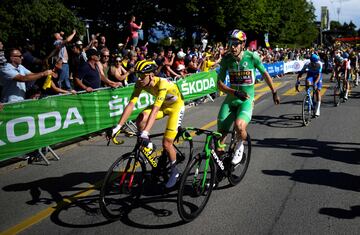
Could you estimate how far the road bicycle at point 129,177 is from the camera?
185 inches

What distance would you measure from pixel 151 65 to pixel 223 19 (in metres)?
32.3

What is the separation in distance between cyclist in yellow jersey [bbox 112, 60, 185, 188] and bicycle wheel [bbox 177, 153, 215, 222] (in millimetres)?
376

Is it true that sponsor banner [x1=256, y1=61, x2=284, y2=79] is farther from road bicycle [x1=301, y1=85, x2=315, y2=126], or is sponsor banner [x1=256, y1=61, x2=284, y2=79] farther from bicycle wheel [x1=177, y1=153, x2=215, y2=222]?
bicycle wheel [x1=177, y1=153, x2=215, y2=222]

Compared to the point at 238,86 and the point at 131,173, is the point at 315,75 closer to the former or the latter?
the point at 238,86

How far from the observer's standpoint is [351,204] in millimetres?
5152

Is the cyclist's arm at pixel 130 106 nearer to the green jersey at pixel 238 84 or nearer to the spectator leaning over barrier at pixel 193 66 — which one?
the green jersey at pixel 238 84

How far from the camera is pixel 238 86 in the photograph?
620cm

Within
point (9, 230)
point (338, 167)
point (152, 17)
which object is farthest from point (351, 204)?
point (152, 17)

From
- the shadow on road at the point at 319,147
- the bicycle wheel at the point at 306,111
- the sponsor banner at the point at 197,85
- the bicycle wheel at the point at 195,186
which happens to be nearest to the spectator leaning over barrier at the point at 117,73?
the sponsor banner at the point at 197,85

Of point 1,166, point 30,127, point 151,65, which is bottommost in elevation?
point 1,166

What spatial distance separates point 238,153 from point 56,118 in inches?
163

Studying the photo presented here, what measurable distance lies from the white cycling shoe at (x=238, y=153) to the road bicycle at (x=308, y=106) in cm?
505

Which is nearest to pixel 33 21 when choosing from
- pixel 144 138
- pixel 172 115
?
pixel 172 115

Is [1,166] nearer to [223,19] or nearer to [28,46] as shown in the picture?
[28,46]
